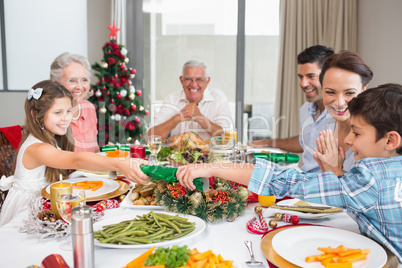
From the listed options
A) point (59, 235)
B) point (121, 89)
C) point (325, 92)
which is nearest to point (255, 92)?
point (121, 89)

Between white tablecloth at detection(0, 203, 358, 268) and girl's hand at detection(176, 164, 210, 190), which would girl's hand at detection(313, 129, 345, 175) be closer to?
→ white tablecloth at detection(0, 203, 358, 268)

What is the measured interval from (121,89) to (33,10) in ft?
6.16

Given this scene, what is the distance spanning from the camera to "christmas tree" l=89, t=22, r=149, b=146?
5082 millimetres

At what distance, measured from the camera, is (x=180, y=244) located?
3.86ft

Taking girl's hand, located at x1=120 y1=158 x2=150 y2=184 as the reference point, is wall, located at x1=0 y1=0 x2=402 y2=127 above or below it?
above

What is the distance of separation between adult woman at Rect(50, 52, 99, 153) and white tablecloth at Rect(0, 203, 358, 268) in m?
1.75

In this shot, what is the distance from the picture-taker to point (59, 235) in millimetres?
1207

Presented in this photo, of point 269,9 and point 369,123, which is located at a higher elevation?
point 269,9

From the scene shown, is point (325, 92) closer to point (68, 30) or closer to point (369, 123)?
point (369, 123)

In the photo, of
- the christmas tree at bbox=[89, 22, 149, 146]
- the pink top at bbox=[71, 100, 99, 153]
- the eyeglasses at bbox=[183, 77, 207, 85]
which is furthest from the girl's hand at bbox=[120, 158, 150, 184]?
the christmas tree at bbox=[89, 22, 149, 146]

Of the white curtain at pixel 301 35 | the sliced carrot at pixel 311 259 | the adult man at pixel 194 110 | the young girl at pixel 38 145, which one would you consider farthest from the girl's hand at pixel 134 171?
the white curtain at pixel 301 35

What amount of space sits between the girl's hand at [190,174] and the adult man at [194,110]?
190cm

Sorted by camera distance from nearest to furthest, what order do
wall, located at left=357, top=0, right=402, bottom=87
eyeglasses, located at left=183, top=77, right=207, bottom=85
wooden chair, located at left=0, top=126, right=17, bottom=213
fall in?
wooden chair, located at left=0, top=126, right=17, bottom=213 → eyeglasses, located at left=183, top=77, right=207, bottom=85 → wall, located at left=357, top=0, right=402, bottom=87

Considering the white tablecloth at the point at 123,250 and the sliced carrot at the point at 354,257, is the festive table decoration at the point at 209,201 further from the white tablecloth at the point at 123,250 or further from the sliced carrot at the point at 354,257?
the sliced carrot at the point at 354,257
